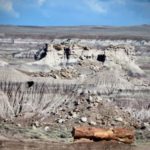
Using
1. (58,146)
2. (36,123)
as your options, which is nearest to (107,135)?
(58,146)

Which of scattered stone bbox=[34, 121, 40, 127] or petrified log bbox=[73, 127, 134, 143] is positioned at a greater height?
petrified log bbox=[73, 127, 134, 143]

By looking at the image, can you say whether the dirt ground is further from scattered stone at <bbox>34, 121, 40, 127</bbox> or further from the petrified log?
scattered stone at <bbox>34, 121, 40, 127</bbox>

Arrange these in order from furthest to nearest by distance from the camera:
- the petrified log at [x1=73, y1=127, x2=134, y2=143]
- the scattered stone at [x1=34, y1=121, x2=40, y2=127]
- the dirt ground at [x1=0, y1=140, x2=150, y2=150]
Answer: the scattered stone at [x1=34, y1=121, x2=40, y2=127], the petrified log at [x1=73, y1=127, x2=134, y2=143], the dirt ground at [x1=0, y1=140, x2=150, y2=150]

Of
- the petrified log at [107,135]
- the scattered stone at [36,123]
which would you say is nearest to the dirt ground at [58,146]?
the petrified log at [107,135]

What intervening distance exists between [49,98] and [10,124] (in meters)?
8.54

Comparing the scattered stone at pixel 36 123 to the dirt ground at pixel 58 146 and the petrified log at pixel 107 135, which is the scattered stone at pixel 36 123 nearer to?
the petrified log at pixel 107 135

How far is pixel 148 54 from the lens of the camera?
158 metres

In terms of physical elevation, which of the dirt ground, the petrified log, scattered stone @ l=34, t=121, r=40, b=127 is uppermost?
the petrified log

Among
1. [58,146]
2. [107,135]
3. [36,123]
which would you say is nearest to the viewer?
[58,146]

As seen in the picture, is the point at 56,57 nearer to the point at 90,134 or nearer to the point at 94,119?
the point at 94,119

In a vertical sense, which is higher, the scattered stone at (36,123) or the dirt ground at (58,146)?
the dirt ground at (58,146)

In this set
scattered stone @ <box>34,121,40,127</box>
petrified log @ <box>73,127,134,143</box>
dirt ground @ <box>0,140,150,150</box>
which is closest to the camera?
dirt ground @ <box>0,140,150,150</box>

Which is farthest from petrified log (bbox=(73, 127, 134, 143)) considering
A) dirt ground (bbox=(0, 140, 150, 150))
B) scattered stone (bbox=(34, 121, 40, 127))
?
scattered stone (bbox=(34, 121, 40, 127))

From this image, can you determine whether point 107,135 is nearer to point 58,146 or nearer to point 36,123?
point 58,146
